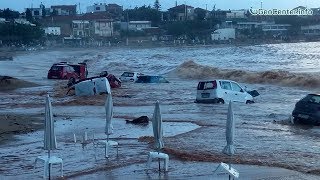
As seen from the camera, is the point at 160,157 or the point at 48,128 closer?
the point at 48,128

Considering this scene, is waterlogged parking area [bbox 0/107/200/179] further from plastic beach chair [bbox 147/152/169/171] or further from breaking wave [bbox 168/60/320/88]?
breaking wave [bbox 168/60/320/88]

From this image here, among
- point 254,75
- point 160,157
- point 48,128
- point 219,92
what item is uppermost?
point 48,128

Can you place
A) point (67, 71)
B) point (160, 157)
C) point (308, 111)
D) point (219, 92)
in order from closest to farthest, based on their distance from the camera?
point (160, 157), point (308, 111), point (219, 92), point (67, 71)

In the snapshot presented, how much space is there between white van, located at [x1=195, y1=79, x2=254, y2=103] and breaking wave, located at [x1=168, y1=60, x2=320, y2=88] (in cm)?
1973

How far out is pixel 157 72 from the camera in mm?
76250

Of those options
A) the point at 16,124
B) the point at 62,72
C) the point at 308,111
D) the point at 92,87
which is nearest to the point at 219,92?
the point at 92,87

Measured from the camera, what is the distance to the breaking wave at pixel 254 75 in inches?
2057

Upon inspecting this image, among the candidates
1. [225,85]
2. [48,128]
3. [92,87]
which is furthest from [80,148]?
[92,87]

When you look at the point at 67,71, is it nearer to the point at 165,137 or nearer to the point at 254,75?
the point at 254,75

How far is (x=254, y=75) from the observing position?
60438 mm

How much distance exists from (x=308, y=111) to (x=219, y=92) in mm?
8056

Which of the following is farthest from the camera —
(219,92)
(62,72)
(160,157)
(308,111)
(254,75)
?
(254,75)

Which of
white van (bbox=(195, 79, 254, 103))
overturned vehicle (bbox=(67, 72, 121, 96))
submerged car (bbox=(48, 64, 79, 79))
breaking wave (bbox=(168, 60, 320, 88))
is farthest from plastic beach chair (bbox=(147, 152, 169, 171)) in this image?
submerged car (bbox=(48, 64, 79, 79))

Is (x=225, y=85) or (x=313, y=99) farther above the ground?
(x=313, y=99)
